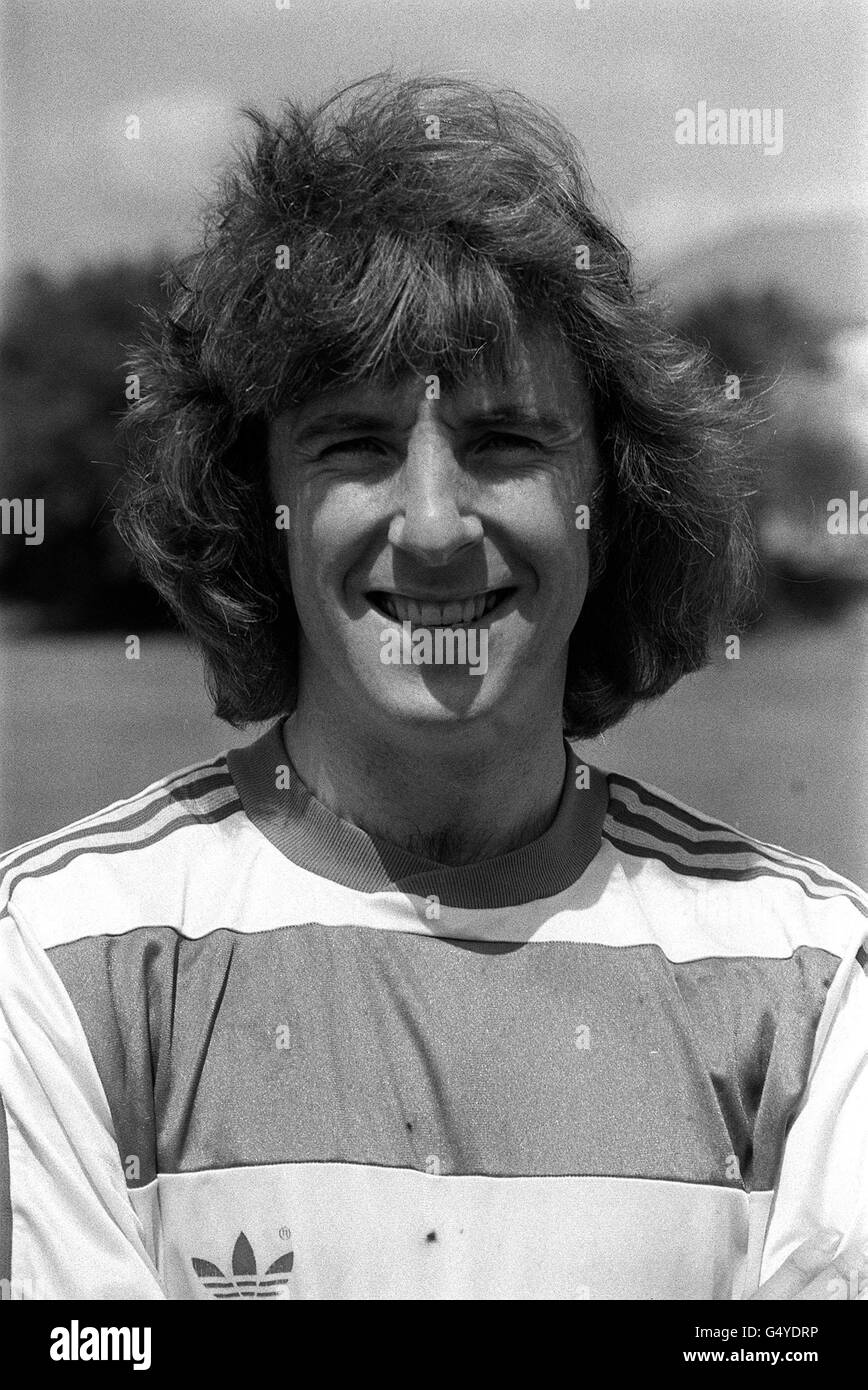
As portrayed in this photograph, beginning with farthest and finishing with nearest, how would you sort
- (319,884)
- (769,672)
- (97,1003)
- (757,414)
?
(769,672), (757,414), (319,884), (97,1003)

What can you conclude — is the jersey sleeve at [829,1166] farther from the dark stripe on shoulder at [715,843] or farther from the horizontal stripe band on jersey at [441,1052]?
the dark stripe on shoulder at [715,843]

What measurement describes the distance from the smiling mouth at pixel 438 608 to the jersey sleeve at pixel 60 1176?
2.22 feet

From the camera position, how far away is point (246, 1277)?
6.40 ft

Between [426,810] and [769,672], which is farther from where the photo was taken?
[769,672]

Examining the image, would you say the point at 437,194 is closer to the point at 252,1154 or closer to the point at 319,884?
the point at 319,884

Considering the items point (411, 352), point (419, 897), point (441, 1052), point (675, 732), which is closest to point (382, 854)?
point (419, 897)

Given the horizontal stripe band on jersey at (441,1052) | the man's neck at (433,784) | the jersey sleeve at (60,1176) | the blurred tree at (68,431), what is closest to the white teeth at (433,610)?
the man's neck at (433,784)

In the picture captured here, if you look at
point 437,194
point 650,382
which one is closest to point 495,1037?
point 650,382

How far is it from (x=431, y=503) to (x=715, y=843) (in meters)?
0.75

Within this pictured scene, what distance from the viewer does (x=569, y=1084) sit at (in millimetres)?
2070

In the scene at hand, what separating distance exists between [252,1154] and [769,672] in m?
3.01

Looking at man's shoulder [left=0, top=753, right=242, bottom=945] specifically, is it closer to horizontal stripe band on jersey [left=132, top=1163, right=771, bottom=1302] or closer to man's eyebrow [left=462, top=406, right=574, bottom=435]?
horizontal stripe band on jersey [left=132, top=1163, right=771, bottom=1302]

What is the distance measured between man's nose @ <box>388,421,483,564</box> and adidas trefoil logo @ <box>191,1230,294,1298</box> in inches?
36.6

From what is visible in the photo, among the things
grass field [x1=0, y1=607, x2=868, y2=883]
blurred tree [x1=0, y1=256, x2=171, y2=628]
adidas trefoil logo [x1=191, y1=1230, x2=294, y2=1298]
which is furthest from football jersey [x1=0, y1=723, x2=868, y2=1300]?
grass field [x1=0, y1=607, x2=868, y2=883]
